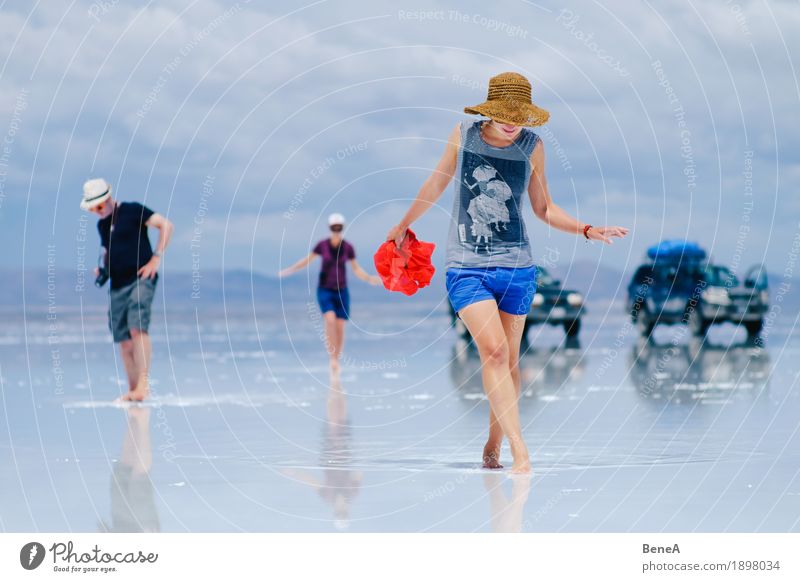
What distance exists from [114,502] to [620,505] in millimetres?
2760

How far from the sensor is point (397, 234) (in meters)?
8.34

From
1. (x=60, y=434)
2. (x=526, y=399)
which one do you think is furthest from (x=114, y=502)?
(x=526, y=399)

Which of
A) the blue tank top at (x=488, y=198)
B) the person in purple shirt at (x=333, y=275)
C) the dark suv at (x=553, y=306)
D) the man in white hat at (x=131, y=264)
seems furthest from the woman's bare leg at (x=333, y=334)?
the blue tank top at (x=488, y=198)

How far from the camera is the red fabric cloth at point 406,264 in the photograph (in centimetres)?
840

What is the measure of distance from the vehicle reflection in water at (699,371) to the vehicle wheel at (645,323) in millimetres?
1894

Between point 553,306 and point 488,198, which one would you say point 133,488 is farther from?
point 553,306

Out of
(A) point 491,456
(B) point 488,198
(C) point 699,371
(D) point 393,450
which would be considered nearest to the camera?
(B) point 488,198

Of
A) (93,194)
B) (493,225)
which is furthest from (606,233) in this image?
(93,194)

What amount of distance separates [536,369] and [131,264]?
22.5 ft

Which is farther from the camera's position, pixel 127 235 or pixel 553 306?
pixel 553 306

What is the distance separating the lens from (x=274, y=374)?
1788cm

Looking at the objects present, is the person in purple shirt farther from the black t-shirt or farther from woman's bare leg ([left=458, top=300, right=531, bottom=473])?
woman's bare leg ([left=458, top=300, right=531, bottom=473])

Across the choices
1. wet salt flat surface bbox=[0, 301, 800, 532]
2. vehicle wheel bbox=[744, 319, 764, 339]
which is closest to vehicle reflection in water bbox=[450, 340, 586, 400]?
wet salt flat surface bbox=[0, 301, 800, 532]
